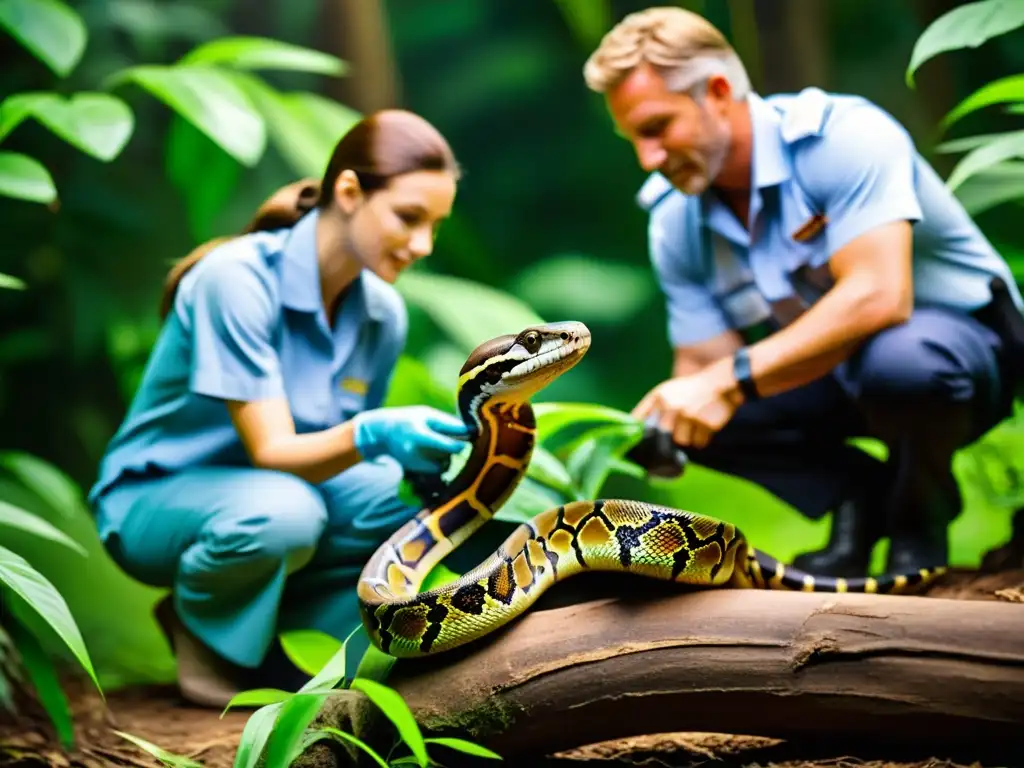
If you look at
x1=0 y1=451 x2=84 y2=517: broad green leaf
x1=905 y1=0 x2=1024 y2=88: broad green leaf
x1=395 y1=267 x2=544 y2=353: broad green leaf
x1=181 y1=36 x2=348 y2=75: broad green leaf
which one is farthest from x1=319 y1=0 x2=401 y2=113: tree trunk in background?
x1=905 y1=0 x2=1024 y2=88: broad green leaf

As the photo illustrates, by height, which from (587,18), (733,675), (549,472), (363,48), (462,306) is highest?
(363,48)

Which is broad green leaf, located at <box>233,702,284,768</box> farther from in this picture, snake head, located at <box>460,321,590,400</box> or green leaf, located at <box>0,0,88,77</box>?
green leaf, located at <box>0,0,88,77</box>

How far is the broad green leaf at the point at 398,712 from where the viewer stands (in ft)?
5.03

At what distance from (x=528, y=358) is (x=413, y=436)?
1.09 ft

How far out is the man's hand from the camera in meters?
2.29

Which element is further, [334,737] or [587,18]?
[587,18]

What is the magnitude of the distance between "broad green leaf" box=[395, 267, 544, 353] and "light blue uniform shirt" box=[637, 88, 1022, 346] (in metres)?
0.56

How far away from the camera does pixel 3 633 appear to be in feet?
6.52

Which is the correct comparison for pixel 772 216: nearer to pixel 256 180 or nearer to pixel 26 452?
pixel 256 180

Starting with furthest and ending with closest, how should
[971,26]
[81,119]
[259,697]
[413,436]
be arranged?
1. [81,119]
2. [971,26]
3. [413,436]
4. [259,697]

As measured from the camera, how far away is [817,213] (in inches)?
87.1

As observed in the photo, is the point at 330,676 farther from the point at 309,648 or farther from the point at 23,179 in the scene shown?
the point at 23,179

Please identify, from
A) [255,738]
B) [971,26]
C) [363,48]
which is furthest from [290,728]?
[363,48]

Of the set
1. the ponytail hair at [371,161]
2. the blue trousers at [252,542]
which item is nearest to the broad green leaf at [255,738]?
the blue trousers at [252,542]
